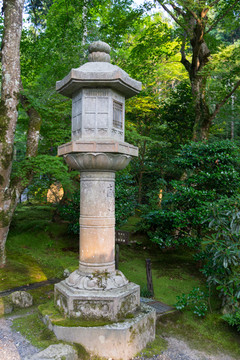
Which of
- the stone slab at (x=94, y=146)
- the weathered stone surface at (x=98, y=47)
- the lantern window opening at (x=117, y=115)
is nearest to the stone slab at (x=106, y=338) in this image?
the stone slab at (x=94, y=146)

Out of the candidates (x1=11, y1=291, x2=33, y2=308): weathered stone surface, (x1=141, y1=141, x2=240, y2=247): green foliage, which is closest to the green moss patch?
(x1=11, y1=291, x2=33, y2=308): weathered stone surface

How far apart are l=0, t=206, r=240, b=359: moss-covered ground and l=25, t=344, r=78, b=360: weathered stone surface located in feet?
0.91

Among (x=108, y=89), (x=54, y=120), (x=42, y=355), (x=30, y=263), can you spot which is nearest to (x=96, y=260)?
(x=42, y=355)

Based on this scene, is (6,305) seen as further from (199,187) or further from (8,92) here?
(199,187)

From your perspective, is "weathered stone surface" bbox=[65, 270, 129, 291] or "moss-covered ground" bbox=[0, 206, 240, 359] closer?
"weathered stone surface" bbox=[65, 270, 129, 291]

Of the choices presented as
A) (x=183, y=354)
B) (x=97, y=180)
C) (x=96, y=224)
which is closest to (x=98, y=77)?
(x=97, y=180)

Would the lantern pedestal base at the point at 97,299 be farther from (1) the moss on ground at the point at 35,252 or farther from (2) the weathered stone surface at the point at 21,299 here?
(2) the weathered stone surface at the point at 21,299

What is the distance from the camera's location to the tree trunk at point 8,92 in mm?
7172

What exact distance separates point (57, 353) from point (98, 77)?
396 centimetres

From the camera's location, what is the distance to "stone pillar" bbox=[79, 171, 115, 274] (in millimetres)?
4418

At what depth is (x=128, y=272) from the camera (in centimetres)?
826

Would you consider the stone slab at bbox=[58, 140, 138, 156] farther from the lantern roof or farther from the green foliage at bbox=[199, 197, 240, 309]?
the green foliage at bbox=[199, 197, 240, 309]

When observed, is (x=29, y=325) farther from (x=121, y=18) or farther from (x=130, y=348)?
(x=121, y=18)

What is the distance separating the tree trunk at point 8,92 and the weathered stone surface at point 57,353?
4.41 m
